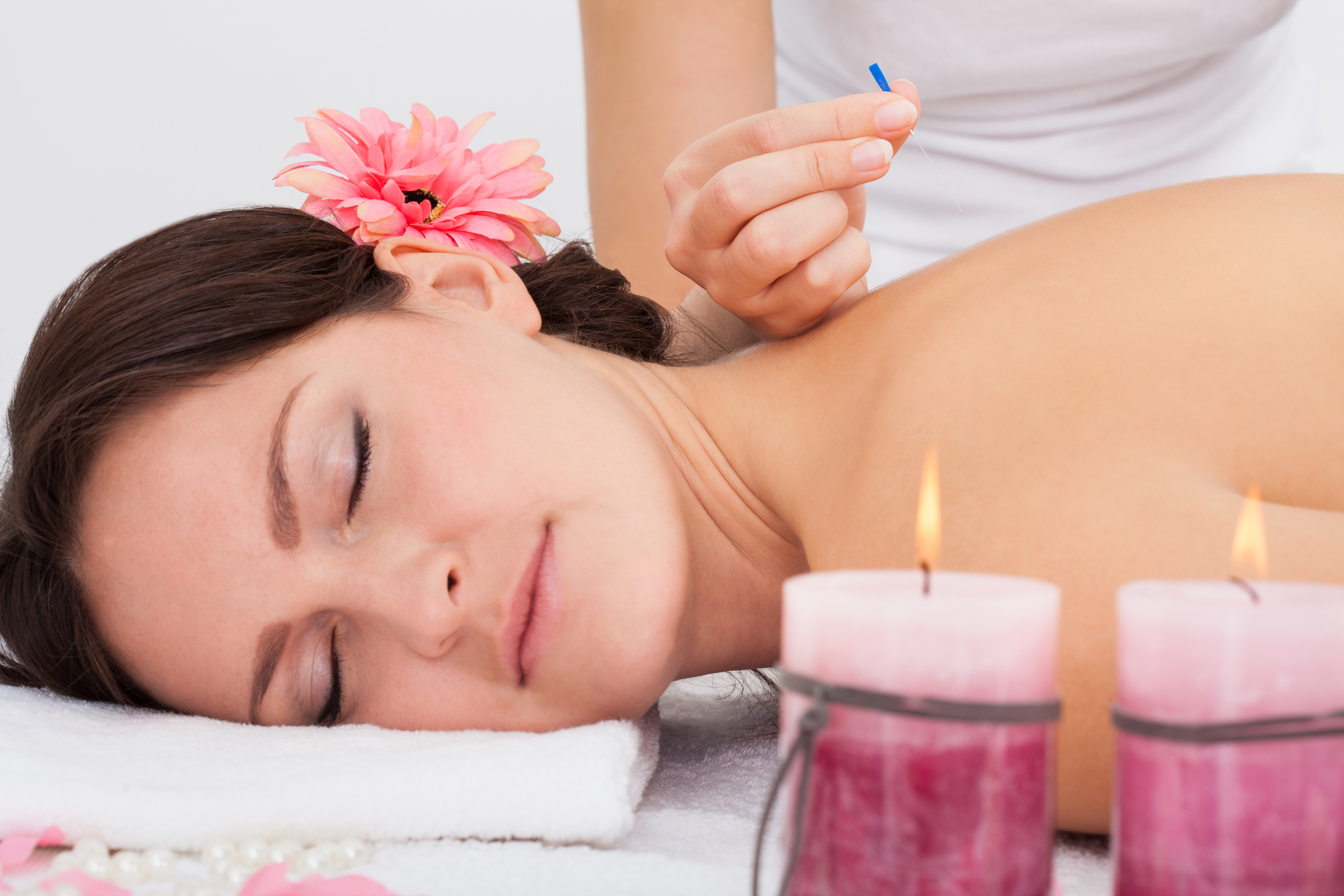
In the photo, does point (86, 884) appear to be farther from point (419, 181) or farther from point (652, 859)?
point (419, 181)

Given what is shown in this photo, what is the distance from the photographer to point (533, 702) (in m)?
1.03

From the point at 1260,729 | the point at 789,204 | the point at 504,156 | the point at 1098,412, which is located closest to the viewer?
the point at 1260,729

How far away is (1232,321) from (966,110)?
91 cm

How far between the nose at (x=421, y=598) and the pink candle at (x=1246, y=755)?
0.65m

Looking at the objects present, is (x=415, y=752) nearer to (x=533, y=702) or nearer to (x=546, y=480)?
(x=533, y=702)

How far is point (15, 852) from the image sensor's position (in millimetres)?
826

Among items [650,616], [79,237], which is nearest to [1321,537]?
[650,616]

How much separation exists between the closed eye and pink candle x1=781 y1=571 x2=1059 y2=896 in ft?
2.20

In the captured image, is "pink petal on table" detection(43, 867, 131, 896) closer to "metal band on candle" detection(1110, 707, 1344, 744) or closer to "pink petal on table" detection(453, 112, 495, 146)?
"metal band on candle" detection(1110, 707, 1344, 744)

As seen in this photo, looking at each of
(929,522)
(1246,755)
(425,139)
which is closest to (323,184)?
(425,139)

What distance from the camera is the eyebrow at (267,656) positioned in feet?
3.32

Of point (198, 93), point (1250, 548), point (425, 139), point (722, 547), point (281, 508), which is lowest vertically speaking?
point (722, 547)

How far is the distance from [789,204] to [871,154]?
0.31ft

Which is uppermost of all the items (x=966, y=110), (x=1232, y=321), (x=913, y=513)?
(x=966, y=110)
